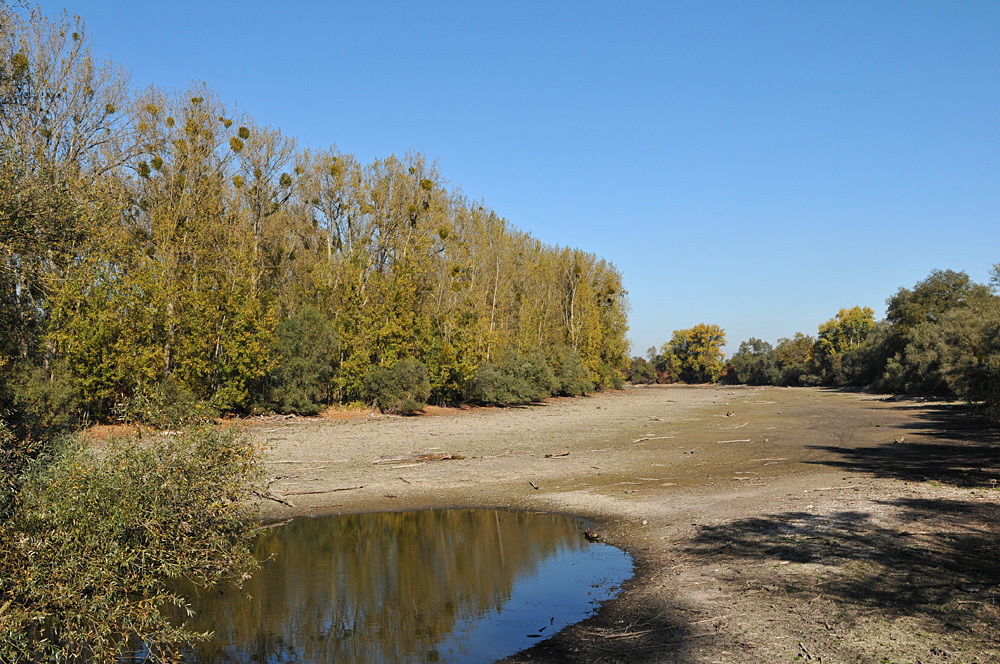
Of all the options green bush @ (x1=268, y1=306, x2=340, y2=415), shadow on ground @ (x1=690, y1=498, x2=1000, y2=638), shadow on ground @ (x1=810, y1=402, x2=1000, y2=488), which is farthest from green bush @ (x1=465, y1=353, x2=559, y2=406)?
shadow on ground @ (x1=690, y1=498, x2=1000, y2=638)

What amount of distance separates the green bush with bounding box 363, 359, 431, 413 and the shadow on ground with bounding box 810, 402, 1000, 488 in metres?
20.3

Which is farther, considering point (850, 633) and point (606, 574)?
point (606, 574)

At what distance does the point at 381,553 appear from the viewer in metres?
10.9

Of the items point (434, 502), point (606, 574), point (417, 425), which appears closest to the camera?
point (606, 574)

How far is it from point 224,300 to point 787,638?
26711 millimetres

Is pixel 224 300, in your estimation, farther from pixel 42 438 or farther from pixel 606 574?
pixel 606 574

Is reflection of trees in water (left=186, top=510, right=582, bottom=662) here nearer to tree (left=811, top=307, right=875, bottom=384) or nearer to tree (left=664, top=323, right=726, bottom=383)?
tree (left=811, top=307, right=875, bottom=384)

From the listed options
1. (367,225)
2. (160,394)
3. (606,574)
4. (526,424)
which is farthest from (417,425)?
(160,394)

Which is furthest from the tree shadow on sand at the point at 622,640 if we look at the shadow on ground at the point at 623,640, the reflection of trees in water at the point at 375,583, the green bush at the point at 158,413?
the green bush at the point at 158,413

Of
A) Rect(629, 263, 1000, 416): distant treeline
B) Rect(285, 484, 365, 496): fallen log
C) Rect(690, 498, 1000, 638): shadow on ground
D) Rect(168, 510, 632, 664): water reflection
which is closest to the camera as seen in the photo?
Rect(690, 498, 1000, 638): shadow on ground

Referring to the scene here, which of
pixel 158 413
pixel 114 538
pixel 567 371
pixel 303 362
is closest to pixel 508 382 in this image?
pixel 567 371

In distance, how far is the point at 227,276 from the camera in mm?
28375

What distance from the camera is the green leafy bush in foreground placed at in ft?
15.3

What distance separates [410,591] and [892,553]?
6298 millimetres
